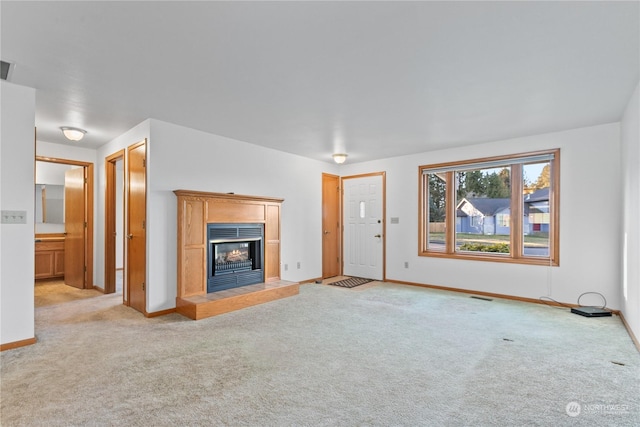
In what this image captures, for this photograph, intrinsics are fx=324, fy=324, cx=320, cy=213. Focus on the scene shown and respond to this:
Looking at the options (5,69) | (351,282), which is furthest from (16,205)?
(351,282)

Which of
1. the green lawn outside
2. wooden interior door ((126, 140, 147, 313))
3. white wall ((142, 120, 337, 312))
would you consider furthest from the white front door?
wooden interior door ((126, 140, 147, 313))

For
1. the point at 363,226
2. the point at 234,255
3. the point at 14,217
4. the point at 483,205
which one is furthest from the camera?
the point at 363,226

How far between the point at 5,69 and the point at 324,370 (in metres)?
3.54

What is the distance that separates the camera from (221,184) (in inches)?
184

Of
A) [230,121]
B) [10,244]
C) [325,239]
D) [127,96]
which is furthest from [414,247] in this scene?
[10,244]

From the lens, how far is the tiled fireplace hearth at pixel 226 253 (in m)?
4.02

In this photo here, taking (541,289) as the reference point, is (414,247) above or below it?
above

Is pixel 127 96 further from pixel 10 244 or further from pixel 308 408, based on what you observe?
pixel 308 408

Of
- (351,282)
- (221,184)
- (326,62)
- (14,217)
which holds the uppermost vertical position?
(326,62)

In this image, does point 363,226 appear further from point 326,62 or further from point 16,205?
point 16,205

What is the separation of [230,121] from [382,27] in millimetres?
2467

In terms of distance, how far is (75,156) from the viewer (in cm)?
530

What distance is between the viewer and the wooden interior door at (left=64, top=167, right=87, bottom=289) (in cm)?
542

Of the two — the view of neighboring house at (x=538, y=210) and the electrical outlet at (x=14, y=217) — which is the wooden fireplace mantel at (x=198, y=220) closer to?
the electrical outlet at (x=14, y=217)
